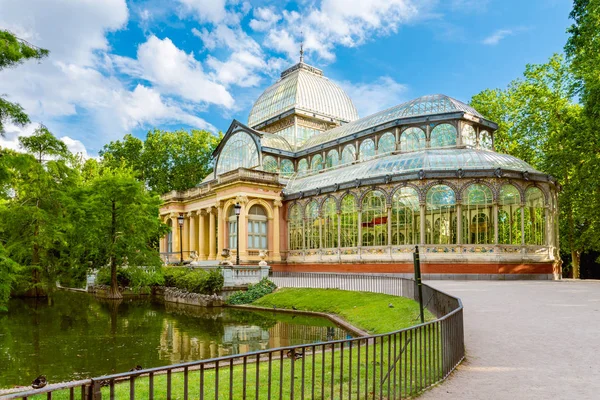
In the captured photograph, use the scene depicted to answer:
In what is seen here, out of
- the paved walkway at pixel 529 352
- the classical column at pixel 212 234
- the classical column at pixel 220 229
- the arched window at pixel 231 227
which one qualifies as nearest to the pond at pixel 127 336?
the paved walkway at pixel 529 352

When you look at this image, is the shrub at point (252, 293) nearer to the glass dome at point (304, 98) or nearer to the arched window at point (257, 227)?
the arched window at point (257, 227)

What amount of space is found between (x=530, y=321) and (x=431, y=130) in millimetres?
23285

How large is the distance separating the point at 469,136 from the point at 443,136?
183cm

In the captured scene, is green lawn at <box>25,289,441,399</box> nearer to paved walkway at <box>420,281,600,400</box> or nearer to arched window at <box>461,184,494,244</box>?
paved walkway at <box>420,281,600,400</box>

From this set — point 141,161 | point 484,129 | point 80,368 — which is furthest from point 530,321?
point 141,161

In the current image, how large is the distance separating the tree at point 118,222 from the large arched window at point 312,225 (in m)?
11.3

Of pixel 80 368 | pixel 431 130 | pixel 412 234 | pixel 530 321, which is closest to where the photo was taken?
pixel 80 368

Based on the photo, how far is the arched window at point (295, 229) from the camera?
36250mm

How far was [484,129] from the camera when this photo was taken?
114 ft

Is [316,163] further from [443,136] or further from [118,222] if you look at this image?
[118,222]

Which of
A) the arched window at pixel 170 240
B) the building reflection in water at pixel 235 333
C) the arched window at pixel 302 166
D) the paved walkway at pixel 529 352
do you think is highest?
the arched window at pixel 302 166

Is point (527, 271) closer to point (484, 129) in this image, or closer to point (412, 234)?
point (412, 234)

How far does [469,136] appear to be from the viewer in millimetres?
33469

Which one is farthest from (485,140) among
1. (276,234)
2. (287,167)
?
(276,234)
